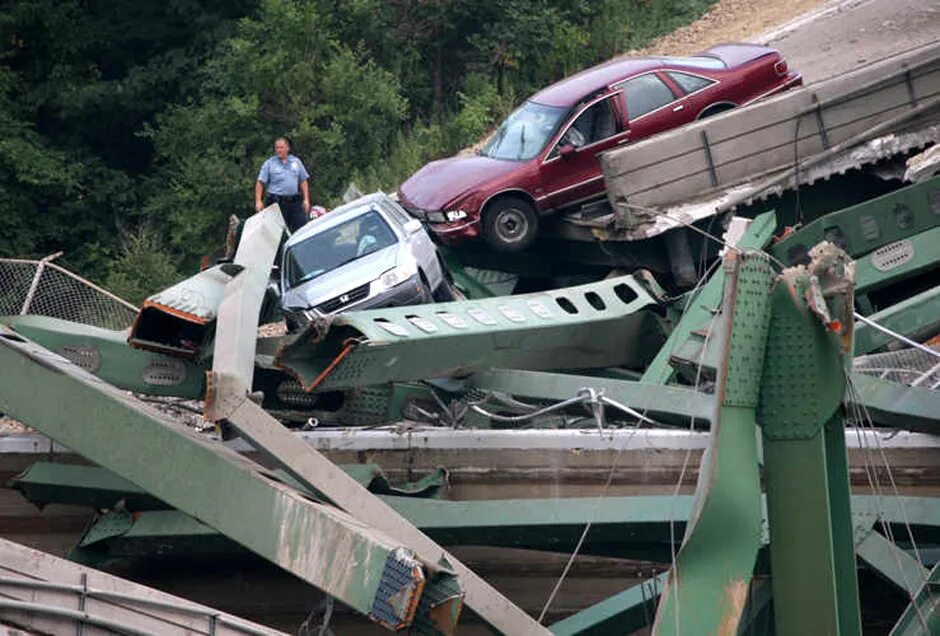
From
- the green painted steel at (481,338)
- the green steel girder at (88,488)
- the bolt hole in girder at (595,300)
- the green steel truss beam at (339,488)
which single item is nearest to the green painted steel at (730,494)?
the green steel truss beam at (339,488)

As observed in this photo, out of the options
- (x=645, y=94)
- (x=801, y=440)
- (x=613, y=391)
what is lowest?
(x=801, y=440)

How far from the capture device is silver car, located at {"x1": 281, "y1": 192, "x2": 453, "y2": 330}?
1495 cm

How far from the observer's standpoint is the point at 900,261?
14.6 m

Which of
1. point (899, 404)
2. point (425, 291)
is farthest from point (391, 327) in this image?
point (899, 404)

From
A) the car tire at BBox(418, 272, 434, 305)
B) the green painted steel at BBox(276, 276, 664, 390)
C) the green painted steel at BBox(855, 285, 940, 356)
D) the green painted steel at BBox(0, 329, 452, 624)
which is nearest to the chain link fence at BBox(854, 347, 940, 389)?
the green painted steel at BBox(855, 285, 940, 356)

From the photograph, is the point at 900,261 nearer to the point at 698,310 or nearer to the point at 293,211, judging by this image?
the point at 698,310

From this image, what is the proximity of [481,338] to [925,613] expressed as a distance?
4687 mm

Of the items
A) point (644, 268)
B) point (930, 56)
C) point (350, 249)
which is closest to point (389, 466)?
point (350, 249)

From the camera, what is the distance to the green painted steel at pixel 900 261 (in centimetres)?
1452

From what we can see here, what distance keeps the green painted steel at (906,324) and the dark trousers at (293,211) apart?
23.4 ft

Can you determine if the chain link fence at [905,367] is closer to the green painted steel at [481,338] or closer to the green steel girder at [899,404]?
the green steel girder at [899,404]

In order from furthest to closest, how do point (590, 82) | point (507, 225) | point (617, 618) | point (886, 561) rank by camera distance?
point (590, 82), point (507, 225), point (886, 561), point (617, 618)

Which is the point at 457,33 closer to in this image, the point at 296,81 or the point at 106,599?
the point at 296,81

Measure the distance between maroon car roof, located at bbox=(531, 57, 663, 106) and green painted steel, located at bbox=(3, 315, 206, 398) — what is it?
5953 mm
